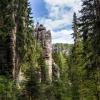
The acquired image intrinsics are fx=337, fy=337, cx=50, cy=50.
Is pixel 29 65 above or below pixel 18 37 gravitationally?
below

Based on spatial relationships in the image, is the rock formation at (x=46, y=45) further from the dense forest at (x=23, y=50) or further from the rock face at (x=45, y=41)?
the dense forest at (x=23, y=50)

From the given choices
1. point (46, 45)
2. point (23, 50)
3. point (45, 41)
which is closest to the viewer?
point (23, 50)

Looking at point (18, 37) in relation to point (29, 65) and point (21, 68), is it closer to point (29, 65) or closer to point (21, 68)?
point (21, 68)

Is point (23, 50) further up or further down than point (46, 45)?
further down

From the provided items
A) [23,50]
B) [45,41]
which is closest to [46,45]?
[45,41]

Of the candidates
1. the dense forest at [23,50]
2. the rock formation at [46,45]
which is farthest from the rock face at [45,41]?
the dense forest at [23,50]

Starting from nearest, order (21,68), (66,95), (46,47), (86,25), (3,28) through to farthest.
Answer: (86,25), (3,28), (21,68), (66,95), (46,47)

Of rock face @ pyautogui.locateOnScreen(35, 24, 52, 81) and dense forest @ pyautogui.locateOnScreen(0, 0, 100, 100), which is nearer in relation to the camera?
dense forest @ pyautogui.locateOnScreen(0, 0, 100, 100)

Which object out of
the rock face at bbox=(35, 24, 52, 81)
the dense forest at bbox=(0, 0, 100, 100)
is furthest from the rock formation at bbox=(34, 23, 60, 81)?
the dense forest at bbox=(0, 0, 100, 100)

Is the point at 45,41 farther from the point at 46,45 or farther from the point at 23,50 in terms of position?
the point at 23,50

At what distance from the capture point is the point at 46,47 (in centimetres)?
8938

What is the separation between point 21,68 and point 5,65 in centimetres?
417

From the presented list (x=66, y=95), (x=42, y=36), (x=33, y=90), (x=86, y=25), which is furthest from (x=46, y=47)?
(x=86, y=25)

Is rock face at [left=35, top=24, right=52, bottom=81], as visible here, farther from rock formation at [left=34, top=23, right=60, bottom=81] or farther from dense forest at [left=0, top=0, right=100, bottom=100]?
dense forest at [left=0, top=0, right=100, bottom=100]
